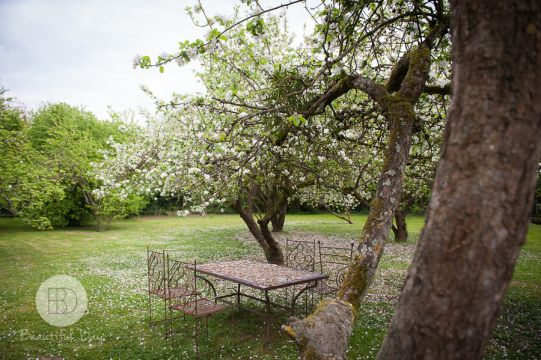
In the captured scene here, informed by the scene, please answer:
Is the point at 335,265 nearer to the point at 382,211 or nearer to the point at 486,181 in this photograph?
the point at 382,211

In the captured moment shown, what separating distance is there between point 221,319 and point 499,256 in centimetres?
776

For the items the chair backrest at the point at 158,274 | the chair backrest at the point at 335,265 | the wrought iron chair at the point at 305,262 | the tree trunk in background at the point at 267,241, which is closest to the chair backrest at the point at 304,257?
the wrought iron chair at the point at 305,262

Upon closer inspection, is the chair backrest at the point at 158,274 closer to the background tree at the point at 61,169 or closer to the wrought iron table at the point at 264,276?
the wrought iron table at the point at 264,276

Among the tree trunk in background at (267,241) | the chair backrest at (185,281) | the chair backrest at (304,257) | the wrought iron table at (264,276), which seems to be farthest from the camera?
the tree trunk in background at (267,241)

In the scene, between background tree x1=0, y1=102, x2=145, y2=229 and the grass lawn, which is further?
background tree x1=0, y1=102, x2=145, y2=229

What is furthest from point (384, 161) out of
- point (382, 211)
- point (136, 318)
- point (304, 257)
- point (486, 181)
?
point (136, 318)

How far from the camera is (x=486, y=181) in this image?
1.50m

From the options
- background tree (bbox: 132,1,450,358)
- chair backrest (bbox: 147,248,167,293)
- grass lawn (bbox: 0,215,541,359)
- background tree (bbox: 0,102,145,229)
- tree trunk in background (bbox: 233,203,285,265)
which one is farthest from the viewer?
background tree (bbox: 0,102,145,229)

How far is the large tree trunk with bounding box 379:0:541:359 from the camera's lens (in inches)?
58.4

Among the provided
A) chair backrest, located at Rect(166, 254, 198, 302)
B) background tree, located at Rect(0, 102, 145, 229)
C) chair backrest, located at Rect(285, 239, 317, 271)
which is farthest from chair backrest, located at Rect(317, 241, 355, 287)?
background tree, located at Rect(0, 102, 145, 229)

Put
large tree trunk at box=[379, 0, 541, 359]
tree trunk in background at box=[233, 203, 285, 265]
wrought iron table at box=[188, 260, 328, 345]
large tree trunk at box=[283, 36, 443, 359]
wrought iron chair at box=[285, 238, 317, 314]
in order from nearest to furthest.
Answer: large tree trunk at box=[379, 0, 541, 359] < large tree trunk at box=[283, 36, 443, 359] < wrought iron table at box=[188, 260, 328, 345] < wrought iron chair at box=[285, 238, 317, 314] < tree trunk in background at box=[233, 203, 285, 265]

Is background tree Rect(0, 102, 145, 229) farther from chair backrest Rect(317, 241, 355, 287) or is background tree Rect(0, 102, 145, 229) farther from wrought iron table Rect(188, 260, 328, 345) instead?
wrought iron table Rect(188, 260, 328, 345)

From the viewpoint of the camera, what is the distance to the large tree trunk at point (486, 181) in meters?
1.48

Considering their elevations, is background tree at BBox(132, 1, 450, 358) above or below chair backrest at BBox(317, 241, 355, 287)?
above
